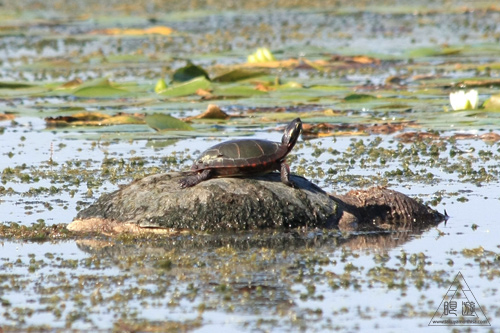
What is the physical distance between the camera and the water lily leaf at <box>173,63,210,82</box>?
51.3 feet

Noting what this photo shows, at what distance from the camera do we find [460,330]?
17.6ft

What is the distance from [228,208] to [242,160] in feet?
1.27

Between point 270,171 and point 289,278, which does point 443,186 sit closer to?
point 270,171

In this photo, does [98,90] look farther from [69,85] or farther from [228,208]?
[228,208]

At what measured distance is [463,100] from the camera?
12648mm

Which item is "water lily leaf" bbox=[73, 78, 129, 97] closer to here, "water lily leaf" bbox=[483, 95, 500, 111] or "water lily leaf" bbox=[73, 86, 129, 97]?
"water lily leaf" bbox=[73, 86, 129, 97]

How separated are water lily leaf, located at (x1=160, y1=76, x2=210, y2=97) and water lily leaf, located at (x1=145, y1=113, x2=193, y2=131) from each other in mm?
2209

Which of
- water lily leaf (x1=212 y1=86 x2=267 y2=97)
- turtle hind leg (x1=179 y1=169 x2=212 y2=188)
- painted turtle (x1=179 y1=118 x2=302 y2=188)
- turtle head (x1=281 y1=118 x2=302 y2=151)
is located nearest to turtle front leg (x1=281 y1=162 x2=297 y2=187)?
painted turtle (x1=179 y1=118 x2=302 y2=188)

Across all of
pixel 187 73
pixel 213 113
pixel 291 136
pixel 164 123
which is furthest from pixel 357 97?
pixel 291 136

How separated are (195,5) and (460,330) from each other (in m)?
27.8

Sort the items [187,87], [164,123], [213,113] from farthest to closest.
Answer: [187,87] → [213,113] → [164,123]

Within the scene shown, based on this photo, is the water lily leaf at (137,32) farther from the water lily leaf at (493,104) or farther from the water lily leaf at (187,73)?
the water lily leaf at (493,104)

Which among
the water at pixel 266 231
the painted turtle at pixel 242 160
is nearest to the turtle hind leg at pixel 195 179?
the painted turtle at pixel 242 160

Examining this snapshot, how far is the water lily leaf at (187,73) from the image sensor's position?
51.3 feet
